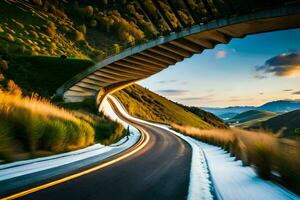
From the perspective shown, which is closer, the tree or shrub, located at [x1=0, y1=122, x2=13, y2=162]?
shrub, located at [x1=0, y1=122, x2=13, y2=162]

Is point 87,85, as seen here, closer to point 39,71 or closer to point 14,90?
point 39,71

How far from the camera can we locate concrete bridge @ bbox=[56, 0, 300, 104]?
35469 millimetres

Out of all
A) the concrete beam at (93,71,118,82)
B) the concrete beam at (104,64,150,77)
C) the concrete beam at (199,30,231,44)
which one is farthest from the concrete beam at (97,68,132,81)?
the concrete beam at (199,30,231,44)

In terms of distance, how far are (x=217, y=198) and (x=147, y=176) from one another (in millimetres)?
3089

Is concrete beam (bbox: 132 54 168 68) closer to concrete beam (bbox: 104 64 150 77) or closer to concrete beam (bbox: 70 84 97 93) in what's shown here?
concrete beam (bbox: 104 64 150 77)

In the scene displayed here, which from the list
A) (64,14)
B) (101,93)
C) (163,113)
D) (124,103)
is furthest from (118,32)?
(101,93)

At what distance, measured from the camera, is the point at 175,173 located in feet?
32.5

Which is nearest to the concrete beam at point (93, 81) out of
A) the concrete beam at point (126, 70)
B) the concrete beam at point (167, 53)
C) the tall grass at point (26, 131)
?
the concrete beam at point (126, 70)

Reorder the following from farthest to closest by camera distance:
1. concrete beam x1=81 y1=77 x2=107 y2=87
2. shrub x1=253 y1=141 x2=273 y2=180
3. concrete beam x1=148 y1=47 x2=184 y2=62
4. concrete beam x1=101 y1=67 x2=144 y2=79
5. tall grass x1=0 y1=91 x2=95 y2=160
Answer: concrete beam x1=81 y1=77 x2=107 y2=87 < concrete beam x1=101 y1=67 x2=144 y2=79 < concrete beam x1=148 y1=47 x2=184 y2=62 < tall grass x1=0 y1=91 x2=95 y2=160 < shrub x1=253 y1=141 x2=273 y2=180

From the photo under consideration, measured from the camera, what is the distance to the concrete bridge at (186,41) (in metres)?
35.5

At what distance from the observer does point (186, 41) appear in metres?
43.1

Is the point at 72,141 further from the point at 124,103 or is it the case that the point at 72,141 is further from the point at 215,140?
the point at 124,103

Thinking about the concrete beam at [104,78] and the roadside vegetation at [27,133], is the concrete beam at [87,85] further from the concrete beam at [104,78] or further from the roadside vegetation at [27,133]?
the roadside vegetation at [27,133]

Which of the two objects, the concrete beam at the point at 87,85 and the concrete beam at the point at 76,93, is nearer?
the concrete beam at the point at 76,93
